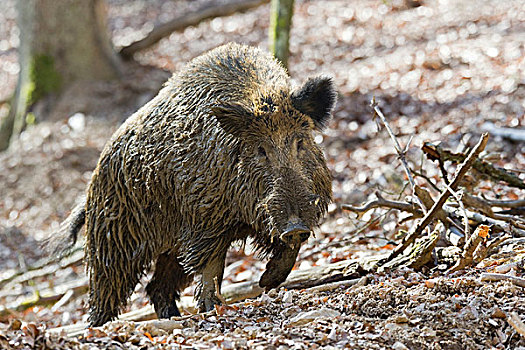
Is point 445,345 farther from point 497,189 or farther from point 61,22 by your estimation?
point 61,22

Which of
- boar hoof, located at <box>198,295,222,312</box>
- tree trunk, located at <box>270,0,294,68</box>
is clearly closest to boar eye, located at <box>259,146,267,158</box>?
boar hoof, located at <box>198,295,222,312</box>

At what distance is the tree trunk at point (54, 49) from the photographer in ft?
41.3

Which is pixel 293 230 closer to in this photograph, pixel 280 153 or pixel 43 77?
pixel 280 153

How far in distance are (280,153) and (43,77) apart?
9.27m

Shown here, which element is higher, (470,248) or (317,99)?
(317,99)

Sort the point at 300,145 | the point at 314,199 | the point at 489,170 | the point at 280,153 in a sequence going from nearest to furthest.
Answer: the point at 314,199 → the point at 280,153 → the point at 300,145 → the point at 489,170

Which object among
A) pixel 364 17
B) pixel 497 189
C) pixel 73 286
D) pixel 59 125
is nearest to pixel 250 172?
pixel 497 189

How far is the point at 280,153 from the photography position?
488 cm

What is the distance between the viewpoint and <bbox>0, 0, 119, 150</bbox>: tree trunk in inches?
496

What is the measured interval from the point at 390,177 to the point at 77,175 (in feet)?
17.9

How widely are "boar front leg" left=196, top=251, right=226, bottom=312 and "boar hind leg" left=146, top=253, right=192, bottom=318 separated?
872 millimetres

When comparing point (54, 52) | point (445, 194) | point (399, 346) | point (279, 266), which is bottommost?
point (399, 346)

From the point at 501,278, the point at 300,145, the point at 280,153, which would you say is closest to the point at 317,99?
the point at 300,145

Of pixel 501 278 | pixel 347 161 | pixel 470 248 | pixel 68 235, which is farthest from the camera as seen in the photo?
pixel 347 161
